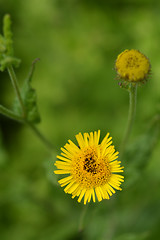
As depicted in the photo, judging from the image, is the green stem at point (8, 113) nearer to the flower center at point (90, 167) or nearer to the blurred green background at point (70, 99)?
the flower center at point (90, 167)

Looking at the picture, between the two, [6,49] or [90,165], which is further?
[6,49]

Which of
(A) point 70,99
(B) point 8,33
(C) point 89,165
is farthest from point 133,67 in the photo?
(A) point 70,99

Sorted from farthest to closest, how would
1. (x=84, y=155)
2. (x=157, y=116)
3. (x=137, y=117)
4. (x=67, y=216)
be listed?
(x=137, y=117)
(x=67, y=216)
(x=157, y=116)
(x=84, y=155)

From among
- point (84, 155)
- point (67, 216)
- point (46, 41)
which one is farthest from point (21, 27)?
point (84, 155)

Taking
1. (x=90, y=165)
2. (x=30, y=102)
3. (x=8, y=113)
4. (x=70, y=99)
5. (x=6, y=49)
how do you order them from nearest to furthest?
(x=90, y=165) < (x=6, y=49) < (x=8, y=113) < (x=30, y=102) < (x=70, y=99)

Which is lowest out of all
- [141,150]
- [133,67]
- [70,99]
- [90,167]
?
[90,167]

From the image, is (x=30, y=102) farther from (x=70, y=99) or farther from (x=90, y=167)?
(x=70, y=99)

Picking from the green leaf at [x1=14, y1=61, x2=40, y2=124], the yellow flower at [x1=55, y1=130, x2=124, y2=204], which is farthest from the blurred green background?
the yellow flower at [x1=55, y1=130, x2=124, y2=204]

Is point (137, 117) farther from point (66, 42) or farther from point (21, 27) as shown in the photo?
point (21, 27)
